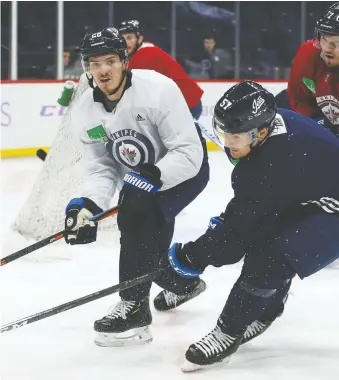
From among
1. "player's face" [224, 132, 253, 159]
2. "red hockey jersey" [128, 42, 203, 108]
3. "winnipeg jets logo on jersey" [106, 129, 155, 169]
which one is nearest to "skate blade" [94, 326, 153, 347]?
"winnipeg jets logo on jersey" [106, 129, 155, 169]

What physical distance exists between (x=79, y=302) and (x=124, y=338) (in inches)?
10.6

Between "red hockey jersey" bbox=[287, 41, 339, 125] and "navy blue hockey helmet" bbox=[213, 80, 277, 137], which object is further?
"red hockey jersey" bbox=[287, 41, 339, 125]

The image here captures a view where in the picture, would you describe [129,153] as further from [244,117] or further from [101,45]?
[244,117]

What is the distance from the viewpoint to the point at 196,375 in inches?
87.4

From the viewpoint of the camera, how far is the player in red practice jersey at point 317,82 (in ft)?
9.79

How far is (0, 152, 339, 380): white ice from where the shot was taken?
7.34 ft

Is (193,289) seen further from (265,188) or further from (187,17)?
(187,17)

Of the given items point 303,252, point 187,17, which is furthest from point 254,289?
point 187,17

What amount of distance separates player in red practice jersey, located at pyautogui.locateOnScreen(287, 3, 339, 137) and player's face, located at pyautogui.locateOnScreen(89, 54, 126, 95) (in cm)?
79

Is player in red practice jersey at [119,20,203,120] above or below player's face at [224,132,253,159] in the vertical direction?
below

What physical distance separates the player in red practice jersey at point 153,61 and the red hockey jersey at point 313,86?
96 cm

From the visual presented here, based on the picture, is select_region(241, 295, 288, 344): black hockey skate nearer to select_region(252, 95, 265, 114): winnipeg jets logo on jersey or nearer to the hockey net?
select_region(252, 95, 265, 114): winnipeg jets logo on jersey

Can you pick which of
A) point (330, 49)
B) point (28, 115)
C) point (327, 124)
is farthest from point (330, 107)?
point (28, 115)

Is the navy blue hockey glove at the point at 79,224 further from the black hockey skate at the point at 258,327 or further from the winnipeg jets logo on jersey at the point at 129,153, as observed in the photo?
the black hockey skate at the point at 258,327
